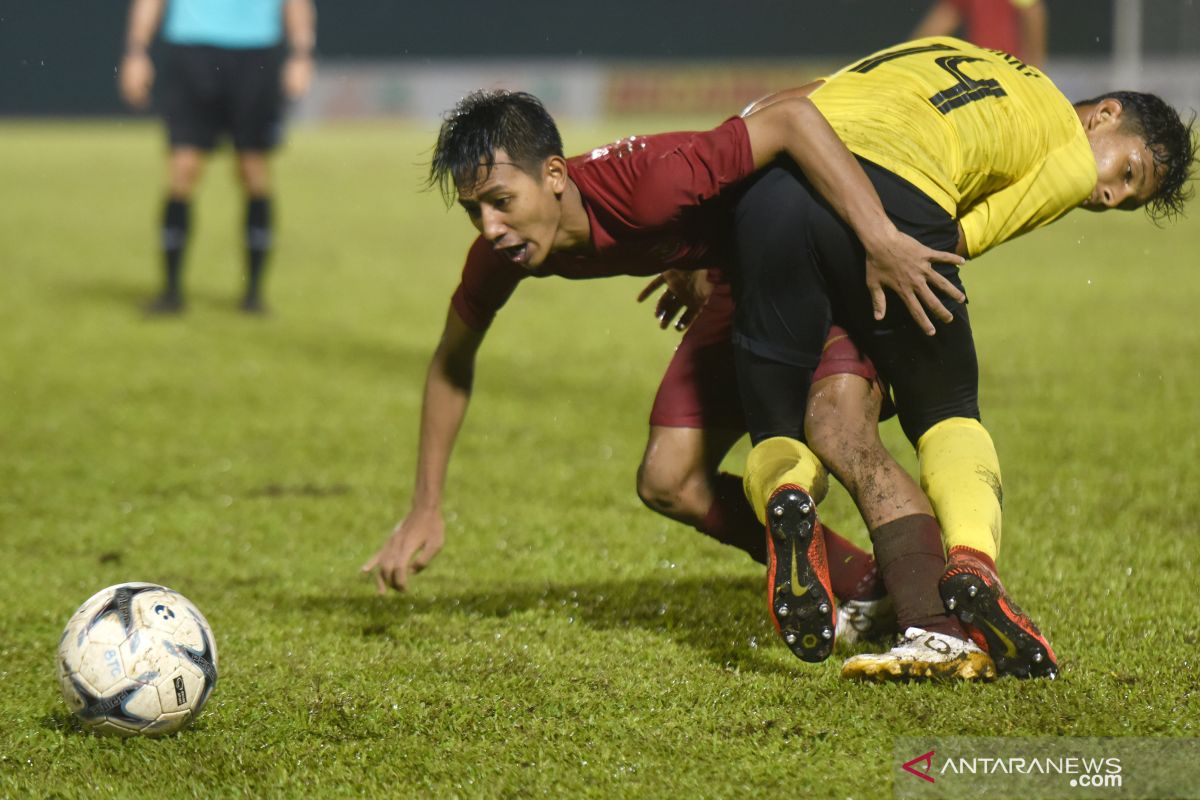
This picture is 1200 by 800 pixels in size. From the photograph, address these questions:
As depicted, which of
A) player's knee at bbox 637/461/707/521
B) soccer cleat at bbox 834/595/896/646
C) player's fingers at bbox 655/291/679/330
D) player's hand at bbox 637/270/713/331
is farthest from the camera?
player's fingers at bbox 655/291/679/330

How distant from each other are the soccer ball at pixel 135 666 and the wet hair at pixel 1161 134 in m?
2.39

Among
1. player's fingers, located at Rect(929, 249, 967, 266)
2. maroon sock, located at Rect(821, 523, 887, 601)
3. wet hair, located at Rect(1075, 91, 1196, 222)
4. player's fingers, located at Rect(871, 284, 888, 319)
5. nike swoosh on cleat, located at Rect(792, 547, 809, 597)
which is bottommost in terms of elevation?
maroon sock, located at Rect(821, 523, 887, 601)

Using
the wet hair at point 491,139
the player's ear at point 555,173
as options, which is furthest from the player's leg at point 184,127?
the player's ear at point 555,173

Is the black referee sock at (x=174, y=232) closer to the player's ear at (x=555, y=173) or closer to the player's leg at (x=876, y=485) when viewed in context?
the player's ear at (x=555, y=173)

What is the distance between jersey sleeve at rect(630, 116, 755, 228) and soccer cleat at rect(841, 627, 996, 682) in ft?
3.44

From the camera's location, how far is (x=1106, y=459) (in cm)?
577

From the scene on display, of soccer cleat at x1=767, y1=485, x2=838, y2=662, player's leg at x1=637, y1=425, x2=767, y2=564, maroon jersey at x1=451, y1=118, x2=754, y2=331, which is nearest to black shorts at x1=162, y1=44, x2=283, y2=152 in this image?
player's leg at x1=637, y1=425, x2=767, y2=564

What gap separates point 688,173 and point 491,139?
44cm

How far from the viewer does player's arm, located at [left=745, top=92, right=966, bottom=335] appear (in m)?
3.18

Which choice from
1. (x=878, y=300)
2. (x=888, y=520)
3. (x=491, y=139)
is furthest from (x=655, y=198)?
(x=888, y=520)

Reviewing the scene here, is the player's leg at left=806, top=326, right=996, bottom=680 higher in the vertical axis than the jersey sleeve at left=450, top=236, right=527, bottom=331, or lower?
lower

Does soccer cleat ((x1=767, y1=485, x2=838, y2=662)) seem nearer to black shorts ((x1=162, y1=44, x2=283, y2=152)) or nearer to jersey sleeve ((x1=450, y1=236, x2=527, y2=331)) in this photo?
jersey sleeve ((x1=450, y1=236, x2=527, y2=331))

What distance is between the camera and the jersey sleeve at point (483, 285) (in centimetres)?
364

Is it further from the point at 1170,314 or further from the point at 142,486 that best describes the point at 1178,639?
the point at 1170,314
